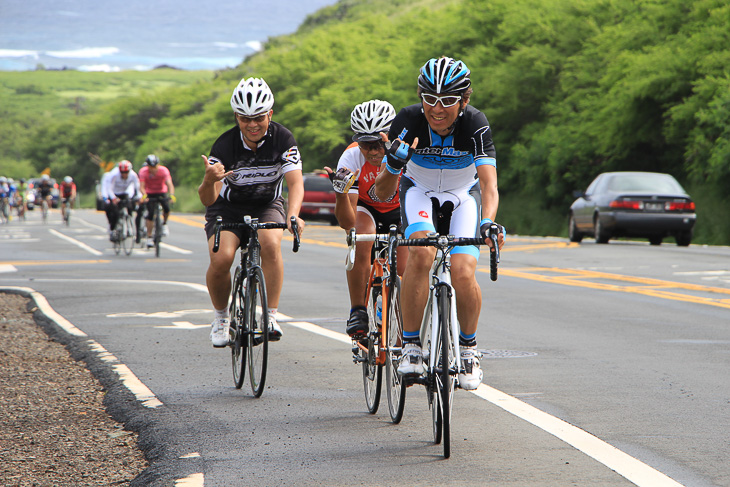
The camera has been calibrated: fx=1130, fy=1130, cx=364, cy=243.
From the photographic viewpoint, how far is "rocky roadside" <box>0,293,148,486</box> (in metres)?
5.22

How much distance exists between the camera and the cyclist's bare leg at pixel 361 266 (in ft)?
23.4

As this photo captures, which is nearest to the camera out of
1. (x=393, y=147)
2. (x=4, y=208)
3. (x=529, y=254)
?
(x=393, y=147)

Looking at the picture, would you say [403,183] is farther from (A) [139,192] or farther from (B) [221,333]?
(A) [139,192]

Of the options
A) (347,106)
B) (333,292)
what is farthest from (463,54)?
(333,292)

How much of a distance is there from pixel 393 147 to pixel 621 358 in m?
3.70

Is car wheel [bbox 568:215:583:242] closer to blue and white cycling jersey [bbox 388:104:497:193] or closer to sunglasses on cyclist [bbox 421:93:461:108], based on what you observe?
blue and white cycling jersey [bbox 388:104:497:193]

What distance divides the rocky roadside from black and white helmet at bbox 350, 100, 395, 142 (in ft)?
7.36

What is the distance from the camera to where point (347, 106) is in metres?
64.9

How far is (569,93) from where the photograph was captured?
137ft

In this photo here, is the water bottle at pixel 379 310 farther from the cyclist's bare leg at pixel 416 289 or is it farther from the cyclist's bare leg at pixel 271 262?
the cyclist's bare leg at pixel 271 262

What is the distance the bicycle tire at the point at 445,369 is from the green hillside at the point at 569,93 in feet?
80.1

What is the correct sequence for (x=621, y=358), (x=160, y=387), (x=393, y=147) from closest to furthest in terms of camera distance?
(x=393, y=147) → (x=160, y=387) → (x=621, y=358)

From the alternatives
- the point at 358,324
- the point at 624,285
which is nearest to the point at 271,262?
the point at 358,324

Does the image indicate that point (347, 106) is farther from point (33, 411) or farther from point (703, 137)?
point (33, 411)
